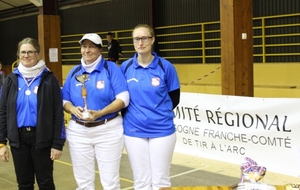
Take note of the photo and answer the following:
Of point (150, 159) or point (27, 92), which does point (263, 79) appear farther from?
point (27, 92)

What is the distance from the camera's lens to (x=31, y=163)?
314 cm

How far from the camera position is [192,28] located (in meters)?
13.4

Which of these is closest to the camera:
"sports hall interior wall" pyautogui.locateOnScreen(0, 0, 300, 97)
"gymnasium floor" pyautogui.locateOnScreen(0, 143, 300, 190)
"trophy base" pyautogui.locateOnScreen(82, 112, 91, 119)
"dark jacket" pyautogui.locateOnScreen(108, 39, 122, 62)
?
"trophy base" pyautogui.locateOnScreen(82, 112, 91, 119)

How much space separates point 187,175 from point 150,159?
2.26 meters

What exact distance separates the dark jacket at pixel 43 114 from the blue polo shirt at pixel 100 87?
0.13 metres

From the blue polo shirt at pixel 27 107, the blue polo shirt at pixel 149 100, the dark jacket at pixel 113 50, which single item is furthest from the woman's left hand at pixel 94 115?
the dark jacket at pixel 113 50

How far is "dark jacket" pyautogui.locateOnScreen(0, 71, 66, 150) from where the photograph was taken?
303 cm

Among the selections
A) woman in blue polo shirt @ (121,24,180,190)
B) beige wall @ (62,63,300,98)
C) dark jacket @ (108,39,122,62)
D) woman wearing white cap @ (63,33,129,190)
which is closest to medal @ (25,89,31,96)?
woman wearing white cap @ (63,33,129,190)

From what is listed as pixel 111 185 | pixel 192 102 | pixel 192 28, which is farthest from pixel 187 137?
pixel 192 28

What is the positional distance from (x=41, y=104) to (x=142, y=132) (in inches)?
29.3

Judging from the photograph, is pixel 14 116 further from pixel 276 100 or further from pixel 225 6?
pixel 225 6

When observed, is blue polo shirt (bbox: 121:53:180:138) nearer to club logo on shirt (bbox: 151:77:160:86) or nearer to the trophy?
club logo on shirt (bbox: 151:77:160:86)

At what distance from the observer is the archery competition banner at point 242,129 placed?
511 cm

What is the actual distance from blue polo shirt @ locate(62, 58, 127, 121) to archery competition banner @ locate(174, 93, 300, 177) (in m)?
2.78
